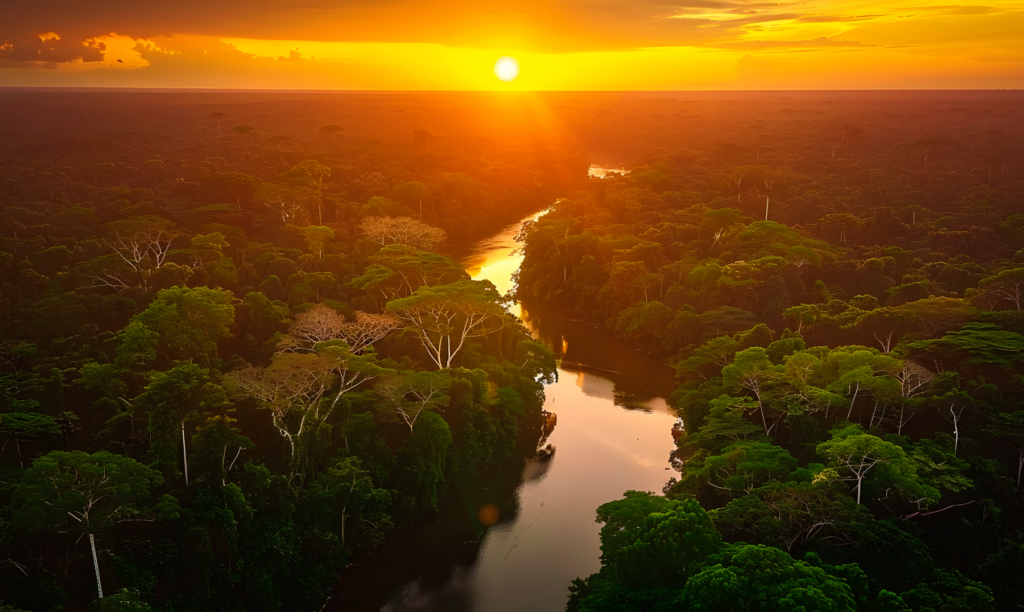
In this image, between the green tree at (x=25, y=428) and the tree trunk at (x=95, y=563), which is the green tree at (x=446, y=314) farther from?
the tree trunk at (x=95, y=563)

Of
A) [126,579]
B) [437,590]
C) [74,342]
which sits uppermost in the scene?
[74,342]

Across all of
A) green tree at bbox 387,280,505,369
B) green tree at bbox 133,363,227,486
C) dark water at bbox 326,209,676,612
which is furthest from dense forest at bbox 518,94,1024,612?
green tree at bbox 133,363,227,486

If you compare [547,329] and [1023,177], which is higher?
[1023,177]

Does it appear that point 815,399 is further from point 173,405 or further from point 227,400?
point 173,405

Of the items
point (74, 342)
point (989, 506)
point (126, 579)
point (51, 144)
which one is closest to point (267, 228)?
point (74, 342)

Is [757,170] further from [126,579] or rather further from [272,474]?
[126,579]

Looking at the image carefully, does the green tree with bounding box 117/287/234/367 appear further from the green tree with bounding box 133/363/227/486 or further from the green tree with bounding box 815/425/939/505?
the green tree with bounding box 815/425/939/505
